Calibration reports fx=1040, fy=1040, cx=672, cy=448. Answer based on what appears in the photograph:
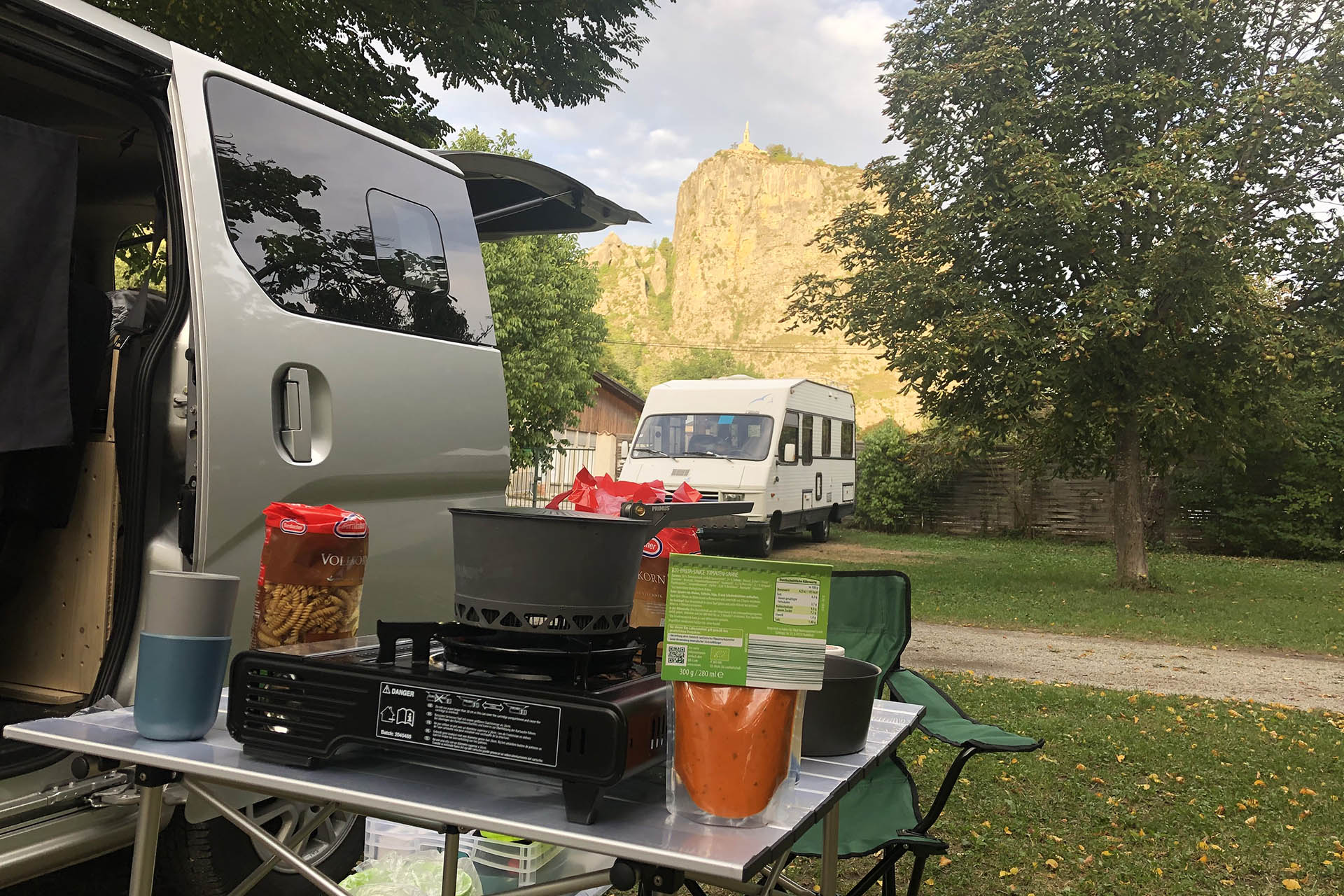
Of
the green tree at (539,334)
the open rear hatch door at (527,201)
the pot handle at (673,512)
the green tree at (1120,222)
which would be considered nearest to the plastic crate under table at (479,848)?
the pot handle at (673,512)

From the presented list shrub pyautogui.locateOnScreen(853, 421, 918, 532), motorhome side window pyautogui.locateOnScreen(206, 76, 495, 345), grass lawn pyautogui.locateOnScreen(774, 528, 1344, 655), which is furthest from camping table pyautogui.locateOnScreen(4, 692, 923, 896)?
shrub pyautogui.locateOnScreen(853, 421, 918, 532)

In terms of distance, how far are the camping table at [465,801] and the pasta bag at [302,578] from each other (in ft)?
0.61

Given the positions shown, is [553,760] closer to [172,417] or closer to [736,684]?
[736,684]

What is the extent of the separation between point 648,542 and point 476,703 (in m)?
0.52

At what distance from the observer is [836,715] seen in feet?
5.50

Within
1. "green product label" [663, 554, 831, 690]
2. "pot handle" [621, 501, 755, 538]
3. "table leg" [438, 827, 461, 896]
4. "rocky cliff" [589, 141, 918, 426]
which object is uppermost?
"rocky cliff" [589, 141, 918, 426]

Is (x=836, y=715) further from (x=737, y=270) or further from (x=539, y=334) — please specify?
(x=737, y=270)

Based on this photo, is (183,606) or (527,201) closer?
(183,606)

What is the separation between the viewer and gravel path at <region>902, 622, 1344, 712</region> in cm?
729

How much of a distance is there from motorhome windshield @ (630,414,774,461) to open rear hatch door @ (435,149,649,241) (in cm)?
1014

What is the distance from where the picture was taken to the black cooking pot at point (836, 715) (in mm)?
1667

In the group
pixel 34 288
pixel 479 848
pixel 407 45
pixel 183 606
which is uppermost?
pixel 407 45

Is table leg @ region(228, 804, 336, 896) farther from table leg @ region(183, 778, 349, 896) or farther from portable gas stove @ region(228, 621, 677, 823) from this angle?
portable gas stove @ region(228, 621, 677, 823)

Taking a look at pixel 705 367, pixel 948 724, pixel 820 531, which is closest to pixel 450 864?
pixel 948 724
